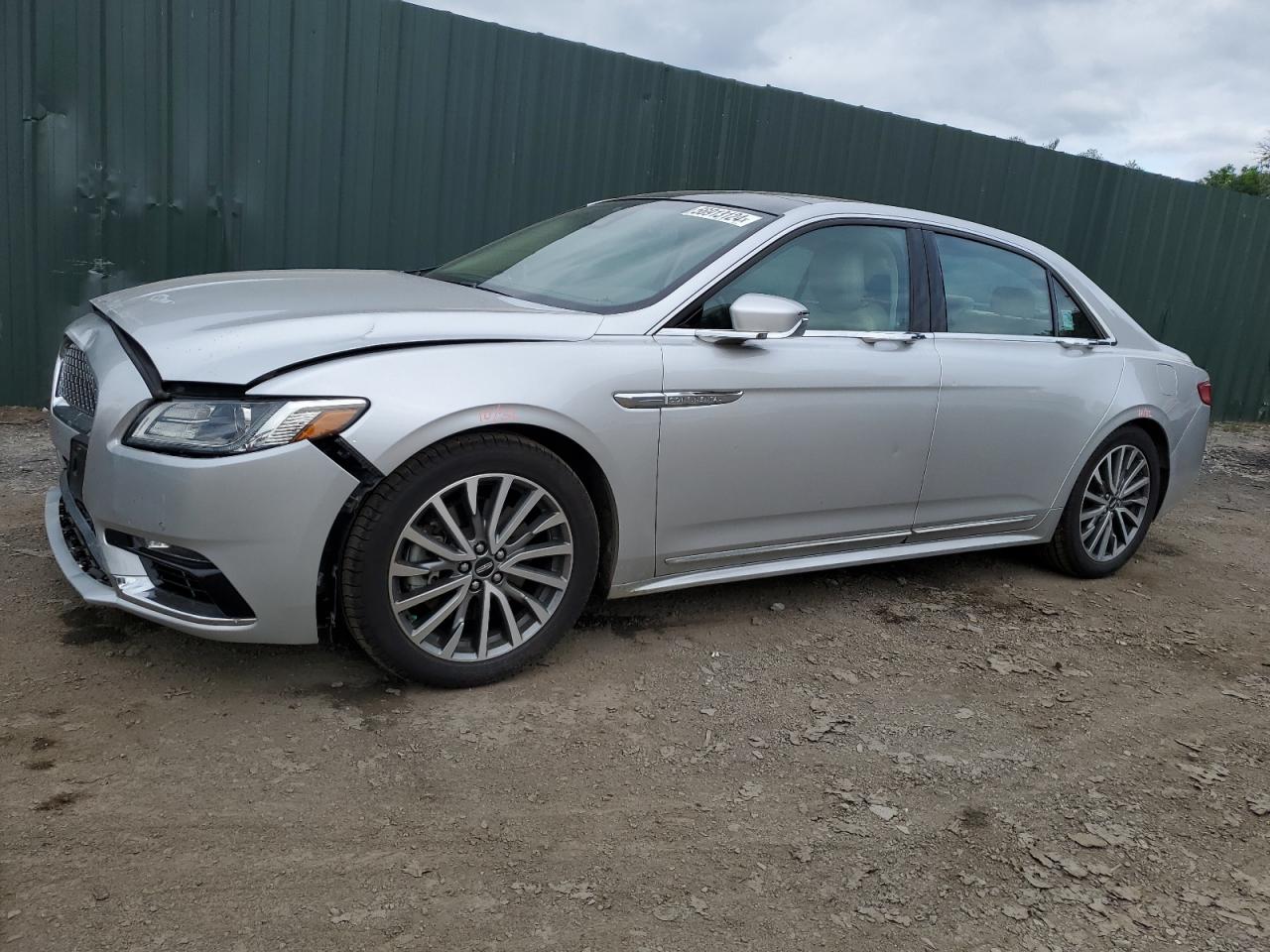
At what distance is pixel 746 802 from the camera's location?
270 cm

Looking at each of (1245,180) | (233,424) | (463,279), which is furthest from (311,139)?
(1245,180)

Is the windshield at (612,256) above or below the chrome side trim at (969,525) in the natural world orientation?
above

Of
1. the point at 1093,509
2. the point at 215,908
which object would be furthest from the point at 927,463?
the point at 215,908

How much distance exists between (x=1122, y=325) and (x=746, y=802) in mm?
3313

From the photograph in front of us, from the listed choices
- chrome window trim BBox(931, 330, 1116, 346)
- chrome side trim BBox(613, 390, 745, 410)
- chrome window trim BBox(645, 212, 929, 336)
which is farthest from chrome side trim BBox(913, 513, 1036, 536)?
chrome side trim BBox(613, 390, 745, 410)

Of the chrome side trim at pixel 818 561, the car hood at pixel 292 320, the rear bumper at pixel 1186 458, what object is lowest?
the chrome side trim at pixel 818 561

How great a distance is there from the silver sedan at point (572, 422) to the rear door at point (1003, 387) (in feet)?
0.05

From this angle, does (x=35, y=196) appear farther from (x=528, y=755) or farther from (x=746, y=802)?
(x=746, y=802)

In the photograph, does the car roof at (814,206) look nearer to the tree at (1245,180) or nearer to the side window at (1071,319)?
the side window at (1071,319)

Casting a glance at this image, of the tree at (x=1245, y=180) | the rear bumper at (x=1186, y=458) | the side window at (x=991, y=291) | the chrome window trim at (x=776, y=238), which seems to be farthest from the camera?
the tree at (x=1245, y=180)

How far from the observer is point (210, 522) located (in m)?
2.67

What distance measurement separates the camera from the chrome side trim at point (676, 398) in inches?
127

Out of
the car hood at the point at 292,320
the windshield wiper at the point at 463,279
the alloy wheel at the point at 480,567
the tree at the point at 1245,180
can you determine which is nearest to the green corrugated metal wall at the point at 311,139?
the windshield wiper at the point at 463,279

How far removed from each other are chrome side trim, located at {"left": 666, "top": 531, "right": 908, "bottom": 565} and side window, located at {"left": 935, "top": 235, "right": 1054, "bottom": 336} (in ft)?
2.85
